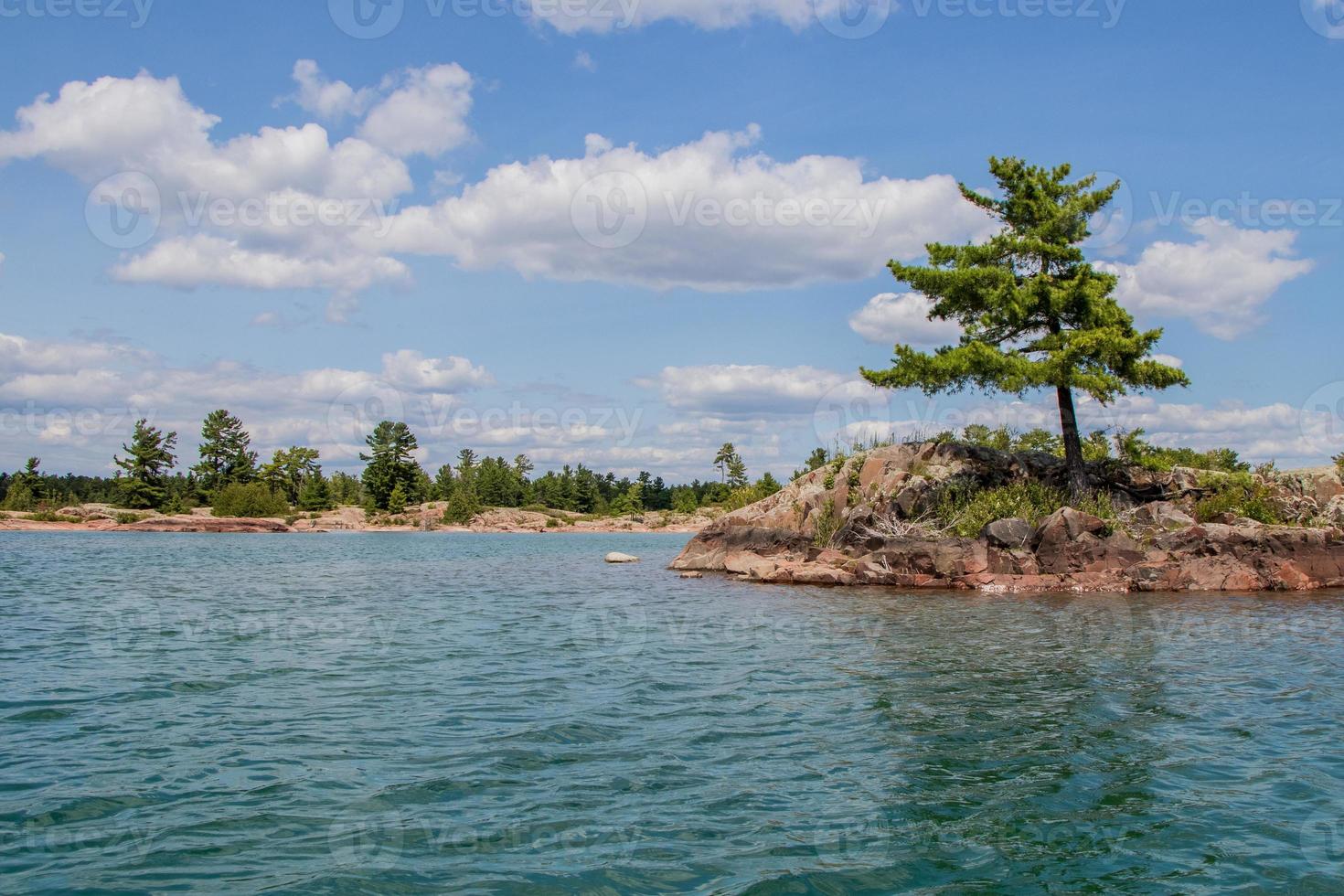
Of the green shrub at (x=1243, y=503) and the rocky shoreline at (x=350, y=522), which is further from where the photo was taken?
the rocky shoreline at (x=350, y=522)

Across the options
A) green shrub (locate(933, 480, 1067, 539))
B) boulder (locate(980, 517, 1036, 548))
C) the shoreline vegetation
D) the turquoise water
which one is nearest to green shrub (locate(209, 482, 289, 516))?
the shoreline vegetation

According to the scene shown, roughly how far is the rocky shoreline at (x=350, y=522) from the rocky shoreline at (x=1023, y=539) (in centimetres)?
4648

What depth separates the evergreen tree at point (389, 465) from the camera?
133 meters

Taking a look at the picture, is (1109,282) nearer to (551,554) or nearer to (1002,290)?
(1002,290)

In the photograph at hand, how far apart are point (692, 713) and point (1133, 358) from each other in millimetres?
29484

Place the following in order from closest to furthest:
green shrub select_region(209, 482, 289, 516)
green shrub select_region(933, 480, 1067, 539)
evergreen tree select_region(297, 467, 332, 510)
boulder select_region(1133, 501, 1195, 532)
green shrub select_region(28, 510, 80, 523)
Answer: boulder select_region(1133, 501, 1195, 532)
green shrub select_region(933, 480, 1067, 539)
green shrub select_region(28, 510, 80, 523)
green shrub select_region(209, 482, 289, 516)
evergreen tree select_region(297, 467, 332, 510)

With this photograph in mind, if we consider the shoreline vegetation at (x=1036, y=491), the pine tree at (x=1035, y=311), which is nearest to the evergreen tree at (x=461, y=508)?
the shoreline vegetation at (x=1036, y=491)

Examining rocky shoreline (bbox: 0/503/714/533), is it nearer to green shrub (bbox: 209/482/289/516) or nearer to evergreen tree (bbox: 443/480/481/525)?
evergreen tree (bbox: 443/480/481/525)

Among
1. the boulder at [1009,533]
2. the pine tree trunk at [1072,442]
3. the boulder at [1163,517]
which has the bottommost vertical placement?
the boulder at [1009,533]

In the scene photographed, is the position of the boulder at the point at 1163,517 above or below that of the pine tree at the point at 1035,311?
below

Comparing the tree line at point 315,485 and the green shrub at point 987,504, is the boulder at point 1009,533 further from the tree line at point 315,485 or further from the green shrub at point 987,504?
the tree line at point 315,485

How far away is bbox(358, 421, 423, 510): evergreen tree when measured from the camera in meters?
133

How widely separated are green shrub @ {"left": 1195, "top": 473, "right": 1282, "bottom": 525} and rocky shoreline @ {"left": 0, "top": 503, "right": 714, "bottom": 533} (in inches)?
2161

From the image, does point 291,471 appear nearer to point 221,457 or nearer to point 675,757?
point 221,457
